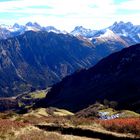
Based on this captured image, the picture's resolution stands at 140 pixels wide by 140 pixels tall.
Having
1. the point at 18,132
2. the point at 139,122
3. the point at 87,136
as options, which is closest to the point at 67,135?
the point at 87,136

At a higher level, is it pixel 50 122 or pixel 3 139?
pixel 3 139

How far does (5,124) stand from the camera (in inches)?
1512

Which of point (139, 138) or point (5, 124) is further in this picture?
point (5, 124)

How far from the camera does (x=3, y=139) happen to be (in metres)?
33.0

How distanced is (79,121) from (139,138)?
9.74 m

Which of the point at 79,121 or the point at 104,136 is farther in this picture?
the point at 79,121

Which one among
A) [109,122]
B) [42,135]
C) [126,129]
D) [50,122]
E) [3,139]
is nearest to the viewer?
[3,139]

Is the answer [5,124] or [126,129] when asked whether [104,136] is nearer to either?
[126,129]

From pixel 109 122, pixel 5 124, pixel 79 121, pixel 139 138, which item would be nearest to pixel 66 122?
pixel 79 121

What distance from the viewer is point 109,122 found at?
4109 centimetres

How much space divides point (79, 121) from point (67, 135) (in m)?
5.78

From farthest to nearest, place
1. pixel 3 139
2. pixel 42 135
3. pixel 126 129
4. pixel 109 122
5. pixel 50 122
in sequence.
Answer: pixel 50 122
pixel 109 122
pixel 126 129
pixel 42 135
pixel 3 139

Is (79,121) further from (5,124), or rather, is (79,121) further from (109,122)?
(5,124)

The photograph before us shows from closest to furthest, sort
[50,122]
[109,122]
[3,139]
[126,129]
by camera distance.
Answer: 1. [3,139]
2. [126,129]
3. [109,122]
4. [50,122]
